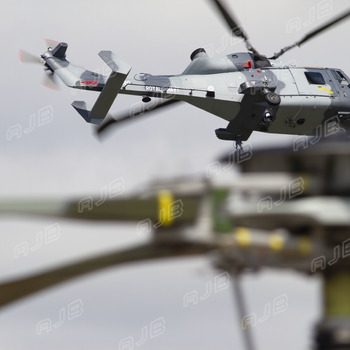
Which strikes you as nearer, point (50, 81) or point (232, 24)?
point (232, 24)

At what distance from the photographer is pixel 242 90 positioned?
1270 inches

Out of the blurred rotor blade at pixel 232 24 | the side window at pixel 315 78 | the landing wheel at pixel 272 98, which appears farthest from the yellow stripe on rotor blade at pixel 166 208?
the side window at pixel 315 78

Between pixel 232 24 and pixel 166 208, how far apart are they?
26.6 meters

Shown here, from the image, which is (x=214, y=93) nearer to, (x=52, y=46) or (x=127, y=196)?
(x=52, y=46)

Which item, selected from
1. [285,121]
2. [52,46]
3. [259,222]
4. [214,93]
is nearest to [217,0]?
[214,93]

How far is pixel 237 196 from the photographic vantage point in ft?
15.2

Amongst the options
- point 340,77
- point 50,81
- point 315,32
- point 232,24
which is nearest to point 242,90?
point 232,24

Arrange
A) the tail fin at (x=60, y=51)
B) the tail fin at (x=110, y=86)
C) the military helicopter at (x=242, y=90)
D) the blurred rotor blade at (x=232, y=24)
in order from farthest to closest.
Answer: the tail fin at (x=60, y=51), the military helicopter at (x=242, y=90), the tail fin at (x=110, y=86), the blurred rotor blade at (x=232, y=24)

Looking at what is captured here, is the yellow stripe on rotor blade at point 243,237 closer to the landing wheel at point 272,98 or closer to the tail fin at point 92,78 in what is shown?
the tail fin at point 92,78

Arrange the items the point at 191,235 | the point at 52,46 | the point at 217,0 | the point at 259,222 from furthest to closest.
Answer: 1. the point at 52,46
2. the point at 217,0
3. the point at 259,222
4. the point at 191,235

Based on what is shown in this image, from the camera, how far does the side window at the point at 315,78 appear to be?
33906mm

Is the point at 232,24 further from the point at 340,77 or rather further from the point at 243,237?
the point at 243,237

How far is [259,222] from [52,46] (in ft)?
107

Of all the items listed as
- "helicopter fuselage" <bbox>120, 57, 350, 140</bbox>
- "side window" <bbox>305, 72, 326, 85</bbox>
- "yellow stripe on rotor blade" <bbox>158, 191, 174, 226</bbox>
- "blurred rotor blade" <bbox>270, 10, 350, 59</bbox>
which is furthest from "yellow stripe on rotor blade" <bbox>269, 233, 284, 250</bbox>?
"side window" <bbox>305, 72, 326, 85</bbox>
